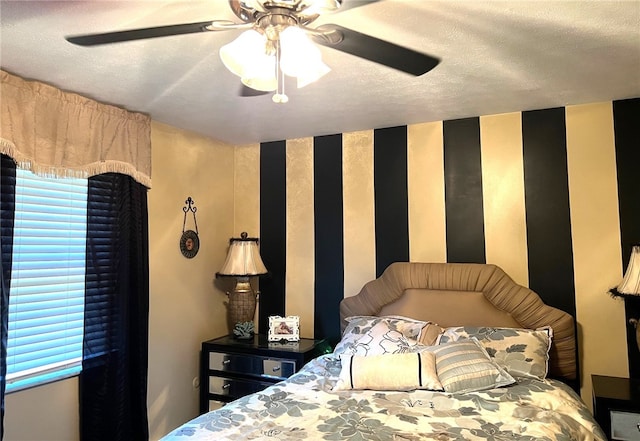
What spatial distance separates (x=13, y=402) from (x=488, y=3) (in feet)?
9.39

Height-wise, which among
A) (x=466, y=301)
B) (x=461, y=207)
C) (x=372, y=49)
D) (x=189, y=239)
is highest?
(x=372, y=49)

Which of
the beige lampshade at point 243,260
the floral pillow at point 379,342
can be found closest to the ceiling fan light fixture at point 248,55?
the floral pillow at point 379,342

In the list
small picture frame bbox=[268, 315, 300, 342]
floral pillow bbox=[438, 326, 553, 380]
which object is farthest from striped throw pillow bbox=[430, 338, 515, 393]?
small picture frame bbox=[268, 315, 300, 342]

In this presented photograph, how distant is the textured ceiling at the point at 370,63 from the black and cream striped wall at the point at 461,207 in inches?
8.3

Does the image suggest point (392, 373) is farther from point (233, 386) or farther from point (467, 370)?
point (233, 386)

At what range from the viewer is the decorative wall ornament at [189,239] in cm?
350

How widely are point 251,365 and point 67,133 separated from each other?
75.4 inches

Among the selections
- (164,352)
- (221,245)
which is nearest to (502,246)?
(221,245)

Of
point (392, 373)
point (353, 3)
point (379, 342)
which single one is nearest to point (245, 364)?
point (379, 342)

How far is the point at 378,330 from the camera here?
9.35 ft

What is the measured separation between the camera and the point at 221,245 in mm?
3910

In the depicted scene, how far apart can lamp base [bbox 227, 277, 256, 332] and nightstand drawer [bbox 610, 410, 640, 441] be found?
2437 mm

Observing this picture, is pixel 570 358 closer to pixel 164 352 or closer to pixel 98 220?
pixel 164 352

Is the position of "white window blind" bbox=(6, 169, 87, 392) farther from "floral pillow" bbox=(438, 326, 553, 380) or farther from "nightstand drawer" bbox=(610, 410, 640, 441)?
"nightstand drawer" bbox=(610, 410, 640, 441)
